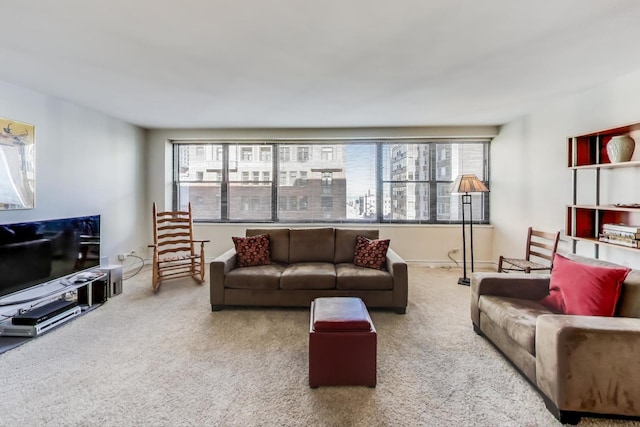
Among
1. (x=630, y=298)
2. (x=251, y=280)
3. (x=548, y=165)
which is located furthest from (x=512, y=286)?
(x=251, y=280)

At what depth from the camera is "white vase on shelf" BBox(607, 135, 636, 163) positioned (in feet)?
8.09

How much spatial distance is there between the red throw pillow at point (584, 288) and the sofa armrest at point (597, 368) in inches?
12.3

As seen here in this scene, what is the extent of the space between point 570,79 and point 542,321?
246cm

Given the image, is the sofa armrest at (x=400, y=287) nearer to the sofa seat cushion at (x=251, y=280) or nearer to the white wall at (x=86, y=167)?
the sofa seat cushion at (x=251, y=280)

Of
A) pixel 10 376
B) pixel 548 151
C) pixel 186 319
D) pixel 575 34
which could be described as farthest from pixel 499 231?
pixel 10 376

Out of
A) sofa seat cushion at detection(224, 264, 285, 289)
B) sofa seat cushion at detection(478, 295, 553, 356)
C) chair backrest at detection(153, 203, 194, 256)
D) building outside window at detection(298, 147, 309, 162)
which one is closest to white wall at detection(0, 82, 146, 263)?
chair backrest at detection(153, 203, 194, 256)

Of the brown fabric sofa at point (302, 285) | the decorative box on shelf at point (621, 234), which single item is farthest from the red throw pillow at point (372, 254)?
the decorative box on shelf at point (621, 234)

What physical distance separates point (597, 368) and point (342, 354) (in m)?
1.38

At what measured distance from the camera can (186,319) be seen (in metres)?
2.91

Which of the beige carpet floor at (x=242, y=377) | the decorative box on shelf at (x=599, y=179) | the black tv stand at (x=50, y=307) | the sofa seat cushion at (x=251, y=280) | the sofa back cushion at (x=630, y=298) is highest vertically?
the decorative box on shelf at (x=599, y=179)

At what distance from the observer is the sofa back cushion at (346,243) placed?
3.65 meters

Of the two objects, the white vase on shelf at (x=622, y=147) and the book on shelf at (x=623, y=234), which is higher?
the white vase on shelf at (x=622, y=147)

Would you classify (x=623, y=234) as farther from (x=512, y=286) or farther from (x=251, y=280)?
(x=251, y=280)

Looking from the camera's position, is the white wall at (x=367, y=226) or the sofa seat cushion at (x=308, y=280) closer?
the sofa seat cushion at (x=308, y=280)
